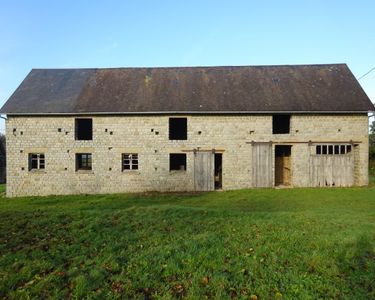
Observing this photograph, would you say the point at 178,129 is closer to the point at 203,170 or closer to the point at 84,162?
the point at 203,170

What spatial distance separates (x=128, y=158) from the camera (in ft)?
56.1

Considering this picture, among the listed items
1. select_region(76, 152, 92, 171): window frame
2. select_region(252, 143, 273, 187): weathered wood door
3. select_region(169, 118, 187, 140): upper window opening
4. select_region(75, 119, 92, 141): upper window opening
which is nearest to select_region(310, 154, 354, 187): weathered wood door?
select_region(252, 143, 273, 187): weathered wood door

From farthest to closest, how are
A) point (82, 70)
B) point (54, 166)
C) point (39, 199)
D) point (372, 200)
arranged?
1. point (82, 70)
2. point (54, 166)
3. point (39, 199)
4. point (372, 200)

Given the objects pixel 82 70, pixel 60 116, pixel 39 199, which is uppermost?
pixel 82 70

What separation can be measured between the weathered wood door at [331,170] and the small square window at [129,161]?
34.7 feet

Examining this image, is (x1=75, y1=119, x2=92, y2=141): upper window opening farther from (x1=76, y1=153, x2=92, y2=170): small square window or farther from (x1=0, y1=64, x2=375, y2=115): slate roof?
(x1=0, y1=64, x2=375, y2=115): slate roof

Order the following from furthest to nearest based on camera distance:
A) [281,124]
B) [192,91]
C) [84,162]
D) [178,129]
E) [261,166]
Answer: [178,129]
[281,124]
[84,162]
[192,91]
[261,166]

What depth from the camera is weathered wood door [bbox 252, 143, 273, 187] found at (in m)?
16.9

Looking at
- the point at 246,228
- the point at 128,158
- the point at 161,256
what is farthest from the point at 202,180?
the point at 161,256

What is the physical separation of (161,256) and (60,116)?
14450mm

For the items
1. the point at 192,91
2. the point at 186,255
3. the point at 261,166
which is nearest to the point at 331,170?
the point at 261,166

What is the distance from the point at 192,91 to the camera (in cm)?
1856

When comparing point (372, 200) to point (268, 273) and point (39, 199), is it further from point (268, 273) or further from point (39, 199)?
point (39, 199)

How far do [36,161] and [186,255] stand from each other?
15019mm
